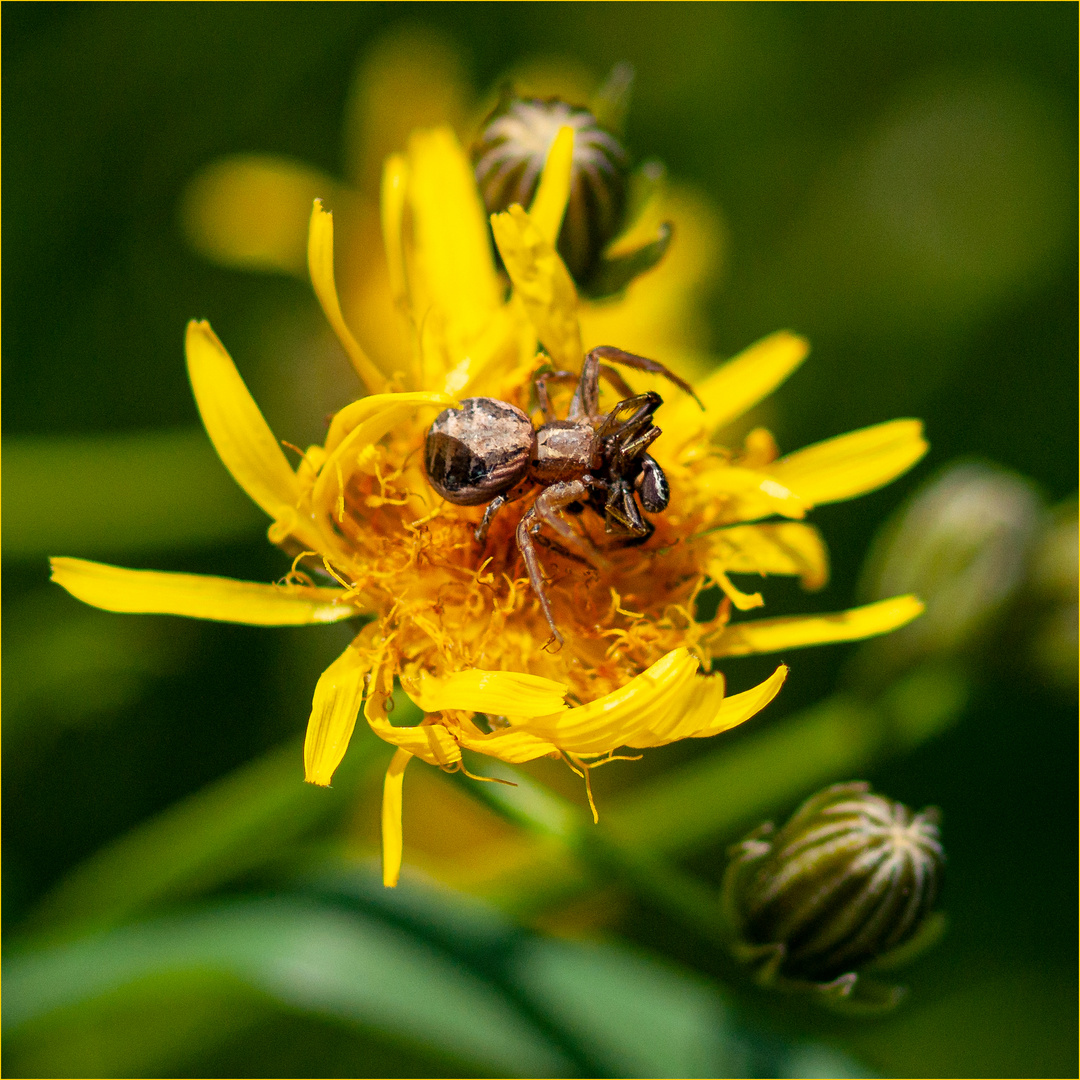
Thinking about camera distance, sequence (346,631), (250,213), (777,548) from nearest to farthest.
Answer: (777,548), (346,631), (250,213)

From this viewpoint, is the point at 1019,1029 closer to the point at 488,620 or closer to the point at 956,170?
the point at 488,620

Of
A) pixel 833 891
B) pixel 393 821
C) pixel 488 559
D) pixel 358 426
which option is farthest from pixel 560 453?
pixel 833 891

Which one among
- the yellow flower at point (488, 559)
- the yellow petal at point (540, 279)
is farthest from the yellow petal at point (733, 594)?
the yellow petal at point (540, 279)

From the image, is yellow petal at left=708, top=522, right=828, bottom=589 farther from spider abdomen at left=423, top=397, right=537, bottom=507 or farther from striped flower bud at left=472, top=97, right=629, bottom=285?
striped flower bud at left=472, top=97, right=629, bottom=285

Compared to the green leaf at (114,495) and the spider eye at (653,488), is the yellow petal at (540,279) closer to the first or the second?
the spider eye at (653,488)

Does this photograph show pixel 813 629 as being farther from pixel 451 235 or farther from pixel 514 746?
pixel 451 235
